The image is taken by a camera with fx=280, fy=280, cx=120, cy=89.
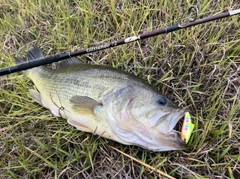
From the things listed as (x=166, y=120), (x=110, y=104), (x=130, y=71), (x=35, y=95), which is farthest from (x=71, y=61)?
(x=166, y=120)

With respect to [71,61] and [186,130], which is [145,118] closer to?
[186,130]

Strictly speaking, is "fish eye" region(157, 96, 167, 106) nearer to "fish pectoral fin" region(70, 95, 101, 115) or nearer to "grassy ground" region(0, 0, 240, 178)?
"grassy ground" region(0, 0, 240, 178)

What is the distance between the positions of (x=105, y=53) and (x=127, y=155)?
1.15 meters

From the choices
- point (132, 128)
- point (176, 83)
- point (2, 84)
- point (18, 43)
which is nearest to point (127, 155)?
point (132, 128)

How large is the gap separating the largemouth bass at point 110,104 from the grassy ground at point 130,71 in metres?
0.18

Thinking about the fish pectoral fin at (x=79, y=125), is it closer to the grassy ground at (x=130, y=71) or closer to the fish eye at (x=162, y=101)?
the grassy ground at (x=130, y=71)

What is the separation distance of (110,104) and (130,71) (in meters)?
0.67

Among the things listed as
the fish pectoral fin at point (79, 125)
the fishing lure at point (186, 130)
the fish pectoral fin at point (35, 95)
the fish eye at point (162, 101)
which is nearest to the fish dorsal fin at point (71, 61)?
the fish pectoral fin at point (35, 95)

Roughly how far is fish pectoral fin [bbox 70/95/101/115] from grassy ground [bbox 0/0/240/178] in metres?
0.26

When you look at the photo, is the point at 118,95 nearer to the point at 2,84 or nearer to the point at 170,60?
the point at 170,60

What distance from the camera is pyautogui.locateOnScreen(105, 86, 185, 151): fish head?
2102 mm

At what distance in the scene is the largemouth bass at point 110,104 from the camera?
2.12 metres

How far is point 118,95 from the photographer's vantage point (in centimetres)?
231

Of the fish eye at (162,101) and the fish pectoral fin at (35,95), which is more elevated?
the fish eye at (162,101)
